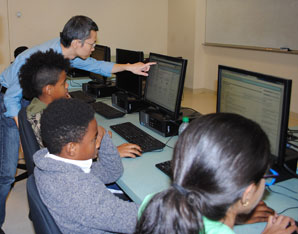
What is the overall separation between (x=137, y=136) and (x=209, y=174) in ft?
3.84

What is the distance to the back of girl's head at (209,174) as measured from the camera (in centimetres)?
69

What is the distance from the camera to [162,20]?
673 centimetres

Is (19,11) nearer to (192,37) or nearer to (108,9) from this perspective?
(108,9)

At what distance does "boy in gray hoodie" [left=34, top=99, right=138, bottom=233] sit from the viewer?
99 cm

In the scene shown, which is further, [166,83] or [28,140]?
[166,83]

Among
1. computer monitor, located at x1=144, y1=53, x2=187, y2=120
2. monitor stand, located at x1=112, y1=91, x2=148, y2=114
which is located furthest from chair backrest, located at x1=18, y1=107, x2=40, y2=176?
monitor stand, located at x1=112, y1=91, x2=148, y2=114

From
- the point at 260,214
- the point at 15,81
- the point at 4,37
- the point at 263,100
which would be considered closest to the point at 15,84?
the point at 15,81

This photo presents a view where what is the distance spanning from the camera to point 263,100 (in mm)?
1308

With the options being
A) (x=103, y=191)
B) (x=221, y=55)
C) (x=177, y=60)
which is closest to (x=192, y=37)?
(x=221, y=55)

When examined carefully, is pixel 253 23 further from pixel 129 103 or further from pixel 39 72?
pixel 39 72

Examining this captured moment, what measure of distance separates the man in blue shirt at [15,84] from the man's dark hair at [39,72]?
169mm

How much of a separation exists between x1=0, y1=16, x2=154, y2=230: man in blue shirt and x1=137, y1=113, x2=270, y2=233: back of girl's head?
4.53ft

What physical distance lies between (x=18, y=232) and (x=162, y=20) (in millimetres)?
5499

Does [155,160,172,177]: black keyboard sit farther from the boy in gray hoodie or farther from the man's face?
the man's face
